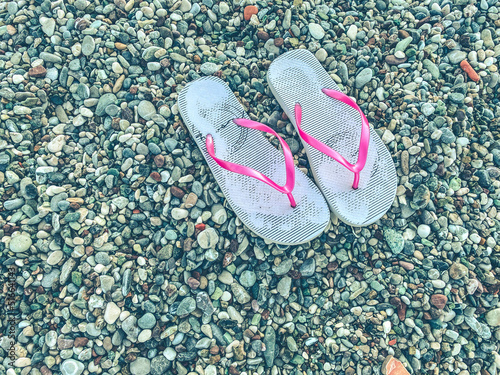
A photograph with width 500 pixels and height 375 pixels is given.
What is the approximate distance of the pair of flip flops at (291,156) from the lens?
7.52ft

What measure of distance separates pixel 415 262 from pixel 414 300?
22 cm

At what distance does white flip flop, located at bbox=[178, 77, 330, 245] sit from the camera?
2.27 metres

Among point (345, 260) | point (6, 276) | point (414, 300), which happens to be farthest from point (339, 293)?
point (6, 276)

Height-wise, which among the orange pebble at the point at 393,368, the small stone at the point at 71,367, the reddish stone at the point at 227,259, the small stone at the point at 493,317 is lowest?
the small stone at the point at 71,367

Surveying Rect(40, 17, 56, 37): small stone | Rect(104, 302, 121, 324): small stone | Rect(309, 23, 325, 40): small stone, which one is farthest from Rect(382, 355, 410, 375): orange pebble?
Rect(40, 17, 56, 37): small stone

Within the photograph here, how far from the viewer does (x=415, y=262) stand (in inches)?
89.8

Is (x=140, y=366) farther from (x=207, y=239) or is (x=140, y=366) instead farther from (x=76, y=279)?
(x=207, y=239)

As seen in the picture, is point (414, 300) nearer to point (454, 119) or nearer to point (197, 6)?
point (454, 119)

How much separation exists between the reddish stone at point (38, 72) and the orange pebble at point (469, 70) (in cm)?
288

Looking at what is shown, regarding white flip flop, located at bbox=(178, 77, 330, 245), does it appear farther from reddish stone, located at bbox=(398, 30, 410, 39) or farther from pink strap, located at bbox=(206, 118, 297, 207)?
reddish stone, located at bbox=(398, 30, 410, 39)

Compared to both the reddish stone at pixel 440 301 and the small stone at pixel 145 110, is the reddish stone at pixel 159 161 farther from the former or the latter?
the reddish stone at pixel 440 301

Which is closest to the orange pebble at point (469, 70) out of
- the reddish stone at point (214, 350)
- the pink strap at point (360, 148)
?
the pink strap at point (360, 148)

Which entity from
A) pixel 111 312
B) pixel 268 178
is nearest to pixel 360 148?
pixel 268 178

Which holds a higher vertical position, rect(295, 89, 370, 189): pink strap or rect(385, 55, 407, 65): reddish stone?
rect(385, 55, 407, 65): reddish stone
